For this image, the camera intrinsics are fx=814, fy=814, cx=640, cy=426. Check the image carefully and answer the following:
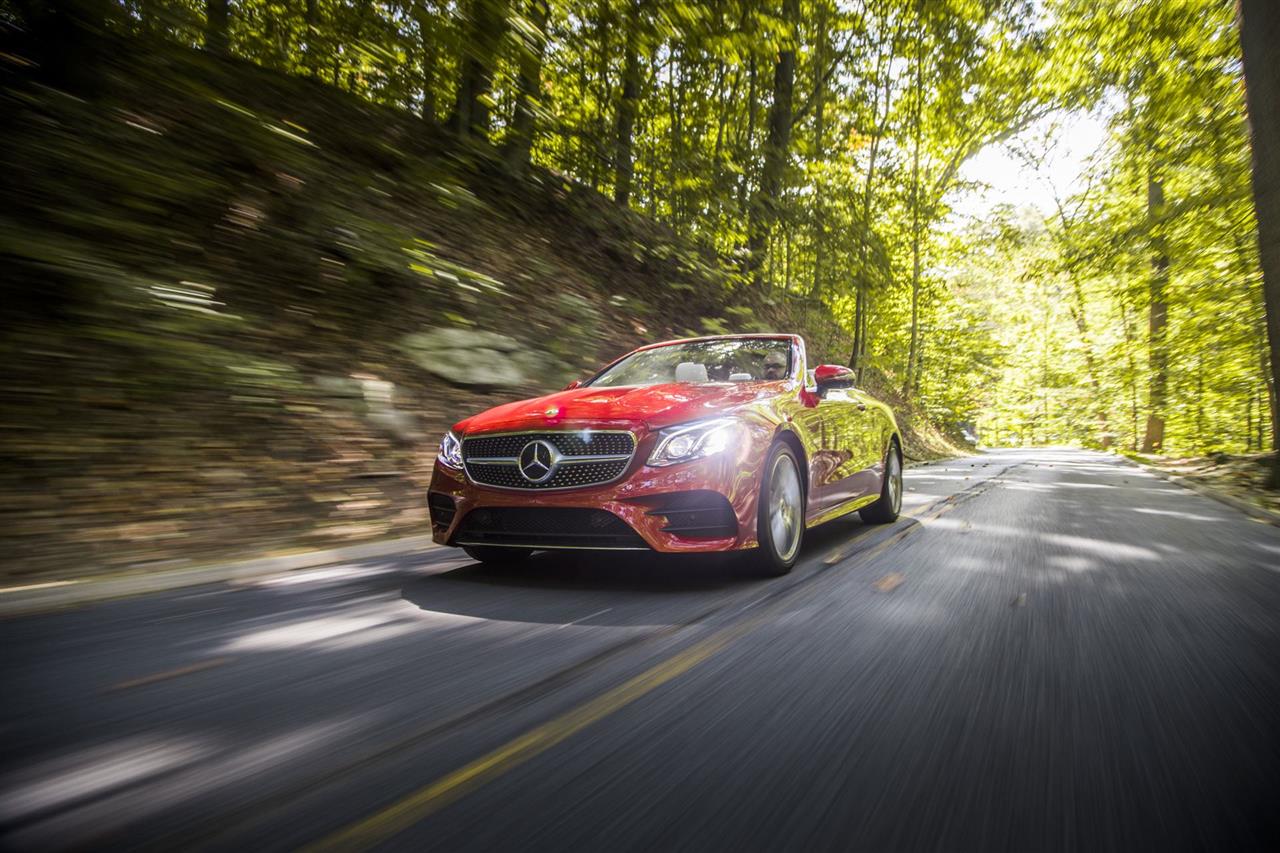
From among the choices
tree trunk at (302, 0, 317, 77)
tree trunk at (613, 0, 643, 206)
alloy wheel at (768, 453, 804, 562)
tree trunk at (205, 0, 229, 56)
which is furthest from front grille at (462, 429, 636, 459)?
tree trunk at (613, 0, 643, 206)

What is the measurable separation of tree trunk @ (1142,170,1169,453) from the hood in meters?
15.0

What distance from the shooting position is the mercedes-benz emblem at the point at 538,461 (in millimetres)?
4266

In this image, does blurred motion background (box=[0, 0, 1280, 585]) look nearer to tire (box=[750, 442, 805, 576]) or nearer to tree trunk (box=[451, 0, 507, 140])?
tree trunk (box=[451, 0, 507, 140])

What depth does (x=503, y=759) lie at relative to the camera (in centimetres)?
214

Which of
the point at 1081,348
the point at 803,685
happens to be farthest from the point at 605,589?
the point at 1081,348

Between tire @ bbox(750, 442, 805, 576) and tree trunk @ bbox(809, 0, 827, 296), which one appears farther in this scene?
tree trunk @ bbox(809, 0, 827, 296)

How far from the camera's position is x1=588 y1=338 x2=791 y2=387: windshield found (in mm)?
5801

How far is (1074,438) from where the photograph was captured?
6069 cm

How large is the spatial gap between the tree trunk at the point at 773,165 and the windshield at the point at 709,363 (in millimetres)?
4738

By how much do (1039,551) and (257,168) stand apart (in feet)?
26.8

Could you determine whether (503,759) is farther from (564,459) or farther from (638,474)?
(564,459)

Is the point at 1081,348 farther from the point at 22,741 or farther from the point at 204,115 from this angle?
the point at 22,741

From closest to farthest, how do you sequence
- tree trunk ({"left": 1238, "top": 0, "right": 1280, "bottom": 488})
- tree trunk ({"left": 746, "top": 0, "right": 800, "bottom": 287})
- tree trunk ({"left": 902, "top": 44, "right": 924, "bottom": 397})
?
tree trunk ({"left": 1238, "top": 0, "right": 1280, "bottom": 488}) → tree trunk ({"left": 746, "top": 0, "right": 800, "bottom": 287}) → tree trunk ({"left": 902, "top": 44, "right": 924, "bottom": 397})

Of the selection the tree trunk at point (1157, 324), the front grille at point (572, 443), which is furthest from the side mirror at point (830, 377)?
the tree trunk at point (1157, 324)
